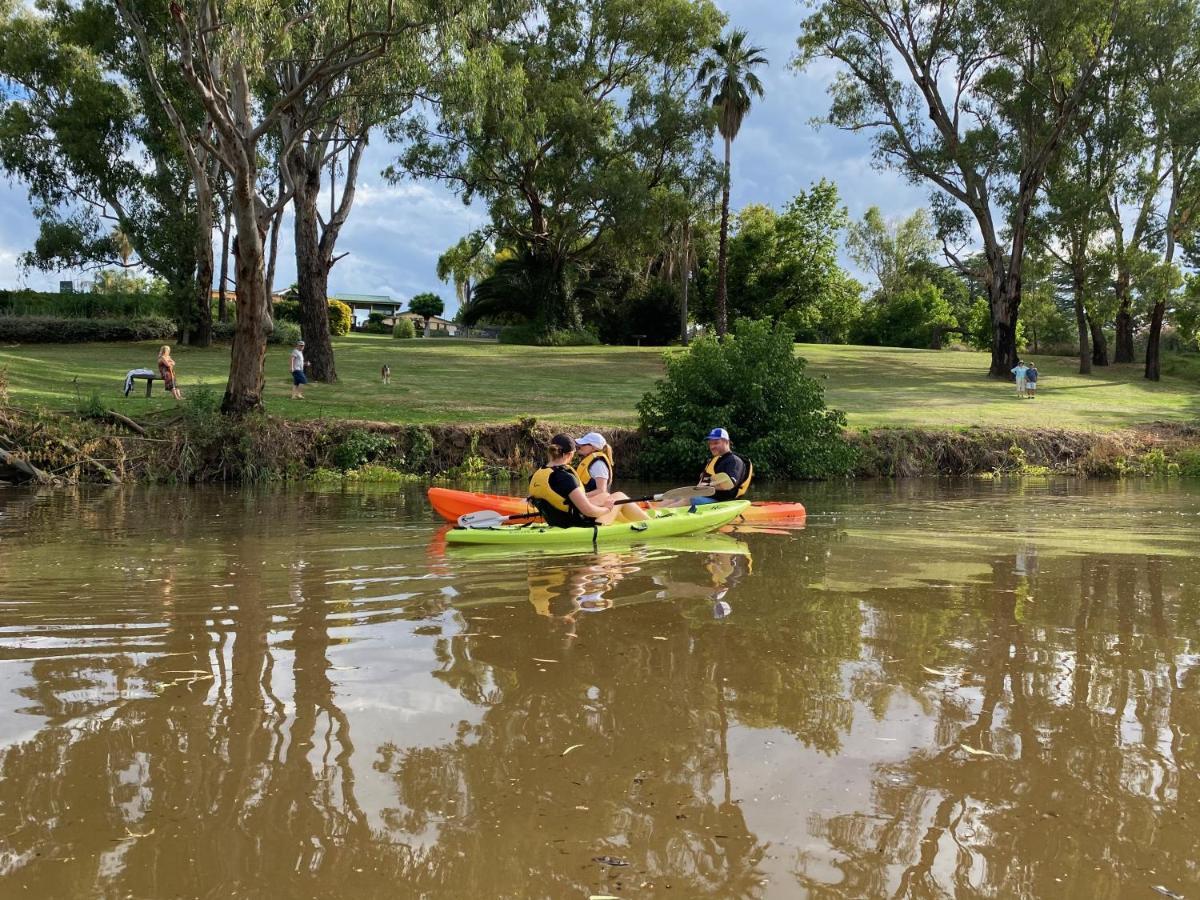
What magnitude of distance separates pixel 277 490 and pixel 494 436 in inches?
186

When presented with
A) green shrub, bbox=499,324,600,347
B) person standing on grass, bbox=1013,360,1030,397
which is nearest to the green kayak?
person standing on grass, bbox=1013,360,1030,397

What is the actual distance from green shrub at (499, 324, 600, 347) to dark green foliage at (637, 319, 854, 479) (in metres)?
23.5

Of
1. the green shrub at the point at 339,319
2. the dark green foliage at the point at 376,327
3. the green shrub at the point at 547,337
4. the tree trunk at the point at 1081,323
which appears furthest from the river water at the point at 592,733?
the dark green foliage at the point at 376,327

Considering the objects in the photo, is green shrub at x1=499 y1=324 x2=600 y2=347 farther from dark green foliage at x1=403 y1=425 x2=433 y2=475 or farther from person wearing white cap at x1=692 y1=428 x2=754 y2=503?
person wearing white cap at x1=692 y1=428 x2=754 y2=503

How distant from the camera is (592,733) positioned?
12.8ft

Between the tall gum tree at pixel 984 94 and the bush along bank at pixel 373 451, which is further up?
the tall gum tree at pixel 984 94

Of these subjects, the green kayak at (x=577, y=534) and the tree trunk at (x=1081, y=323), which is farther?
the tree trunk at (x=1081, y=323)

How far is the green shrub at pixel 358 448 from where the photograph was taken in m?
17.2

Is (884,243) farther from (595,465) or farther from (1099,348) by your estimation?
(595,465)

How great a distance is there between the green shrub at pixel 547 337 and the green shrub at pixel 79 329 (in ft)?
48.4

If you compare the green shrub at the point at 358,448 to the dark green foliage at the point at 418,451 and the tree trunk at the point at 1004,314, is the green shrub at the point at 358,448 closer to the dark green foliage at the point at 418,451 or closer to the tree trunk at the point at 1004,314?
the dark green foliage at the point at 418,451

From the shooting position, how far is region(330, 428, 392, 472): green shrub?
17203mm

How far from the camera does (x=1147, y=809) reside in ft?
10.6

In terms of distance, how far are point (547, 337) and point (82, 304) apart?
19.4 m
